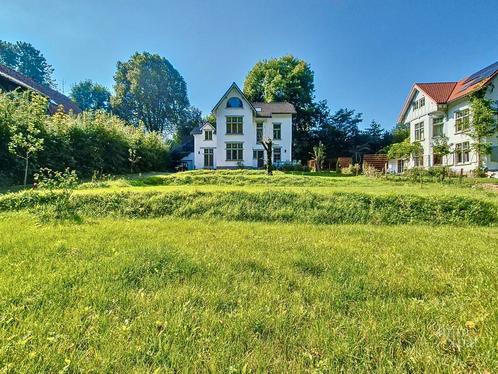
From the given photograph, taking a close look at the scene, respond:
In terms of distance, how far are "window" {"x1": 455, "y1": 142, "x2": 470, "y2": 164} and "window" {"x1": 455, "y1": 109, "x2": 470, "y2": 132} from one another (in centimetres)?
121

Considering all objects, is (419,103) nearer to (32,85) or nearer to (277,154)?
(277,154)

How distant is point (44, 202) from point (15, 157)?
659cm

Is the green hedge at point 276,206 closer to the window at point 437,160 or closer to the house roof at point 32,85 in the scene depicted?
the house roof at point 32,85

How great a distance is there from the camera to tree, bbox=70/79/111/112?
51.5m

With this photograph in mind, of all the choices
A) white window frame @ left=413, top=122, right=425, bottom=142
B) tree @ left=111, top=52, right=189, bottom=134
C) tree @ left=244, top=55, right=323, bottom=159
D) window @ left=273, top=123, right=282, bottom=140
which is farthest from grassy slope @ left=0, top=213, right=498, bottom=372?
tree @ left=111, top=52, right=189, bottom=134

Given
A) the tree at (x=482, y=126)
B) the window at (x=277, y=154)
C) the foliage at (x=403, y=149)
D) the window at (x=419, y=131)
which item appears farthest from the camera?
the window at (x=277, y=154)

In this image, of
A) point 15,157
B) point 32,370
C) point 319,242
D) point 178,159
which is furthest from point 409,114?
point 32,370

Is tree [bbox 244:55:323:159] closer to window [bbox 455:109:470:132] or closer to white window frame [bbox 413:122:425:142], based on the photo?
white window frame [bbox 413:122:425:142]

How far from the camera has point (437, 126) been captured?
26.1 m

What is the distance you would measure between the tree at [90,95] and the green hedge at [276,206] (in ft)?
167

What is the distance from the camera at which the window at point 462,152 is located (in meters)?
22.1

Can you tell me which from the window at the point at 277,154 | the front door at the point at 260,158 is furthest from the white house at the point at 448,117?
the front door at the point at 260,158

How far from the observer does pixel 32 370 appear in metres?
1.67

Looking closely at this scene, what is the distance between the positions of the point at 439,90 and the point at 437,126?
3.48 m
